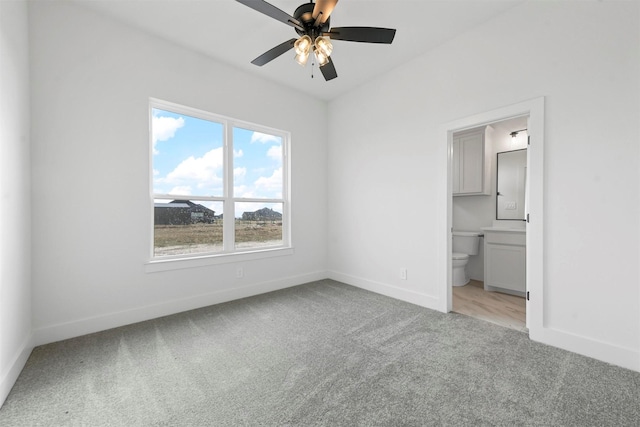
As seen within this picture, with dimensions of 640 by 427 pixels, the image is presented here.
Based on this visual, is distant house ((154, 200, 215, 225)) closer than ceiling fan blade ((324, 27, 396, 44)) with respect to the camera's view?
No

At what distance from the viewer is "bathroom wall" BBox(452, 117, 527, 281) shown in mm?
4012

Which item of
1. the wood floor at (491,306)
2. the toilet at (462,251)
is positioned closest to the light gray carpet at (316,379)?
the wood floor at (491,306)

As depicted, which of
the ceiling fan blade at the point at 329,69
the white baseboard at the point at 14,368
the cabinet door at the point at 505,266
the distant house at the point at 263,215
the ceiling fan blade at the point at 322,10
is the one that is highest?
the ceiling fan blade at the point at 322,10

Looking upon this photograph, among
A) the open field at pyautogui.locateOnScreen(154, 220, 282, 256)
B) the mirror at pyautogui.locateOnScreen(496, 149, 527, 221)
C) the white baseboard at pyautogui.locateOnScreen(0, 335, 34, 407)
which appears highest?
the mirror at pyautogui.locateOnScreen(496, 149, 527, 221)

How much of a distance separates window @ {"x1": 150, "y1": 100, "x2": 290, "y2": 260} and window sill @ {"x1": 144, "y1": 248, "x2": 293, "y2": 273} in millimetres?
78

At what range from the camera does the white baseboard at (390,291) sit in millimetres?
3064

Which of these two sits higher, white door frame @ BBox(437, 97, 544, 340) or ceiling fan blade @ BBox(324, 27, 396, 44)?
ceiling fan blade @ BBox(324, 27, 396, 44)

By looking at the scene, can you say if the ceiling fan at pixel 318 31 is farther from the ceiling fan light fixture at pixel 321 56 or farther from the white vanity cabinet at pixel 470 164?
the white vanity cabinet at pixel 470 164

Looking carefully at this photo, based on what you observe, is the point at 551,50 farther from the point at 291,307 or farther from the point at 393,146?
the point at 291,307

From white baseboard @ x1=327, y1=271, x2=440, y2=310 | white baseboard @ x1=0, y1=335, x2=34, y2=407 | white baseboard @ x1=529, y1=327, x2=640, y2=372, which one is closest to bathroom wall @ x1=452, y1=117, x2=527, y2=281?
white baseboard @ x1=327, y1=271, x2=440, y2=310

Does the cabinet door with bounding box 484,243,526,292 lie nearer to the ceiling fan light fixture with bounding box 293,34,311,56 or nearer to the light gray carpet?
the light gray carpet

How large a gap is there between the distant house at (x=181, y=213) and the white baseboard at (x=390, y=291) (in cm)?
210

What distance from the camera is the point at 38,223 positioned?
7.29 feet

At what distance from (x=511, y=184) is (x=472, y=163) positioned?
0.63 meters
